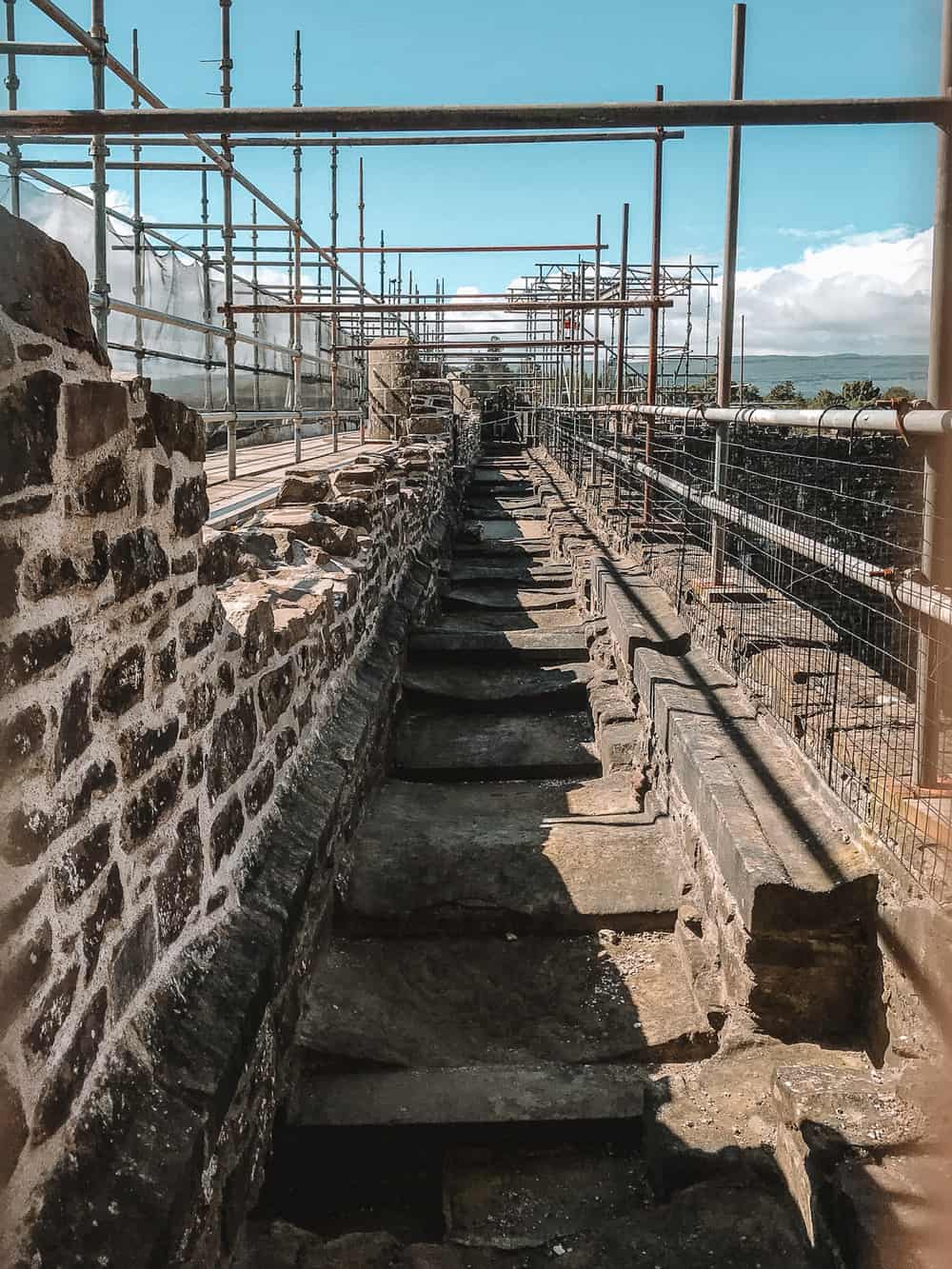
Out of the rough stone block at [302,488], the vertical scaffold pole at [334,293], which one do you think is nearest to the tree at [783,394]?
the vertical scaffold pole at [334,293]

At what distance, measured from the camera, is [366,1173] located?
10.0ft

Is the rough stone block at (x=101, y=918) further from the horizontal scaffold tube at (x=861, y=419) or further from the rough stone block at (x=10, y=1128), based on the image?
the horizontal scaffold tube at (x=861, y=419)

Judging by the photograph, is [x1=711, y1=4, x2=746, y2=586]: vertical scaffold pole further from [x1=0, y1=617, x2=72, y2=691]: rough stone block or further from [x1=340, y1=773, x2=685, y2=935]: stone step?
[x1=0, y1=617, x2=72, y2=691]: rough stone block

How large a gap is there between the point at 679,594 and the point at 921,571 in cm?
321

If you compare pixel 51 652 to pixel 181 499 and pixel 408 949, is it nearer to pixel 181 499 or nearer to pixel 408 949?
pixel 181 499

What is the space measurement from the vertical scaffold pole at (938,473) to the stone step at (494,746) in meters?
2.66

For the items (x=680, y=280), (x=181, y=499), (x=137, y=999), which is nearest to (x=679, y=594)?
(x=181, y=499)

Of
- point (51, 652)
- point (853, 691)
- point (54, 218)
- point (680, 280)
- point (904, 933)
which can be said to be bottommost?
point (904, 933)

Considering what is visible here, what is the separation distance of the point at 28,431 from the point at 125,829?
85 centimetres

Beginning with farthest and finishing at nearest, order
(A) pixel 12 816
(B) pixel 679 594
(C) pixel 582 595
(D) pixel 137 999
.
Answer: (C) pixel 582 595, (B) pixel 679 594, (D) pixel 137 999, (A) pixel 12 816

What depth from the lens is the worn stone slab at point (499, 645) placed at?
718 cm

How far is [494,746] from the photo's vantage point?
595 cm

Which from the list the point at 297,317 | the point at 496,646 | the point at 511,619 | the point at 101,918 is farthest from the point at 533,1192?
the point at 297,317

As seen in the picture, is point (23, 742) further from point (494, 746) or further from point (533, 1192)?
point (494, 746)
